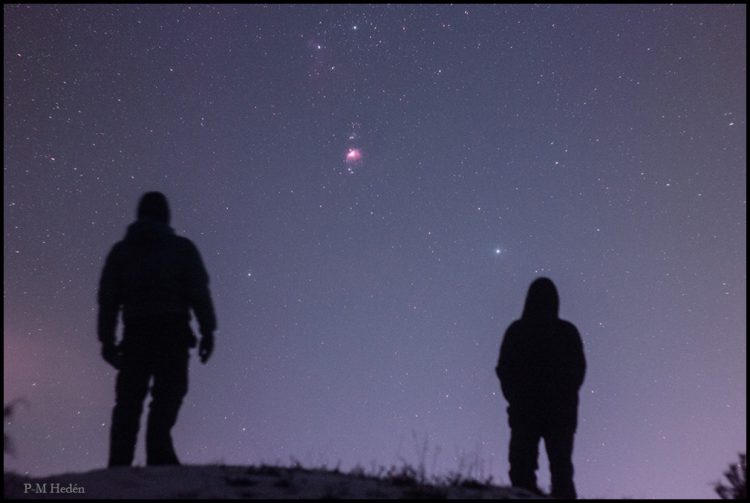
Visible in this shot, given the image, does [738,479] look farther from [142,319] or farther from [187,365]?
[142,319]

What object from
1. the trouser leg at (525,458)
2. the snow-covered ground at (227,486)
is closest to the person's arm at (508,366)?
the trouser leg at (525,458)

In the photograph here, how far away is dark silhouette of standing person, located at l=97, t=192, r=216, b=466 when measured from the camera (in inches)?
192

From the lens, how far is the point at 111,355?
490 centimetres

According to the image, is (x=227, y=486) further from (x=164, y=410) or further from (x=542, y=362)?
(x=542, y=362)

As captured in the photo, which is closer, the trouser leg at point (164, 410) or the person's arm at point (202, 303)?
the trouser leg at point (164, 410)

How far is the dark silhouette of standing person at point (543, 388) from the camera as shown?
→ 18.7ft

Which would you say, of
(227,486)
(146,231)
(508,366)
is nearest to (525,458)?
(508,366)

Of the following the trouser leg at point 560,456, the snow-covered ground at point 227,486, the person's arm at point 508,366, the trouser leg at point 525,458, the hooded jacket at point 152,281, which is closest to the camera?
the snow-covered ground at point 227,486

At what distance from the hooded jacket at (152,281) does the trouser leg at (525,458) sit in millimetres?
2733

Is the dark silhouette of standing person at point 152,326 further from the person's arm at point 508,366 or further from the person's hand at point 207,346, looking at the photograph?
the person's arm at point 508,366

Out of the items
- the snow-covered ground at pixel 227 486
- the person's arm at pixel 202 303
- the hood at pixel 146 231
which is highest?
the hood at pixel 146 231

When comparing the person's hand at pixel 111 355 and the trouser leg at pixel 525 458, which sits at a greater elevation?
the person's hand at pixel 111 355

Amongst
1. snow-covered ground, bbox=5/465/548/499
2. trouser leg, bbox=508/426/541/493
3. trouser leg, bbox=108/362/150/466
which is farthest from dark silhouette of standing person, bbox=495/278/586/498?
trouser leg, bbox=108/362/150/466

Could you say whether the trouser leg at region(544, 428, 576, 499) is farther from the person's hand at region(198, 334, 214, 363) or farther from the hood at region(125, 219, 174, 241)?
the hood at region(125, 219, 174, 241)
